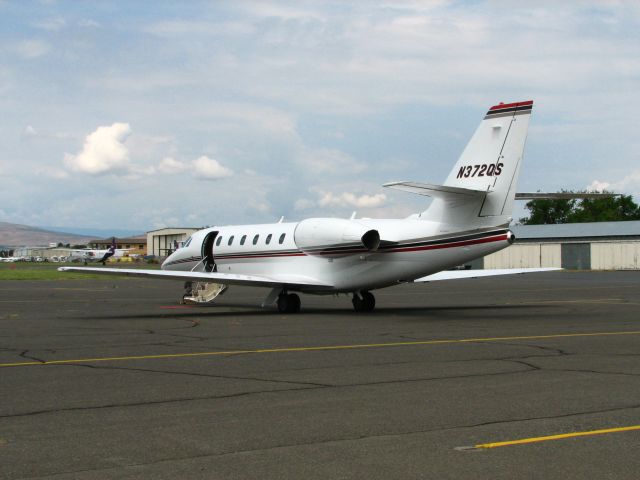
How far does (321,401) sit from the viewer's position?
33.3ft

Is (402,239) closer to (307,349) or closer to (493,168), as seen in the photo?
(493,168)

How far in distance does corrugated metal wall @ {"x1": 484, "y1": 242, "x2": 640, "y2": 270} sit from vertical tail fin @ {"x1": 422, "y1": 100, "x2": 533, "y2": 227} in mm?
60568

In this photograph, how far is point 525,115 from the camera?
22.5 metres

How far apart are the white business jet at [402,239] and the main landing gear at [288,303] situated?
0.11ft

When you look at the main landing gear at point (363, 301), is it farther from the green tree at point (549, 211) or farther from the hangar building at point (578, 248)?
the green tree at point (549, 211)

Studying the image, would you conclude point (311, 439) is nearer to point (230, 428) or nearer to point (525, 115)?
point (230, 428)

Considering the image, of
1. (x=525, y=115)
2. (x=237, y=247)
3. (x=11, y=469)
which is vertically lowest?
(x=11, y=469)

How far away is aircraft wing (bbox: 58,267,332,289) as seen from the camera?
944 inches

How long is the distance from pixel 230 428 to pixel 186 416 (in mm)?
829

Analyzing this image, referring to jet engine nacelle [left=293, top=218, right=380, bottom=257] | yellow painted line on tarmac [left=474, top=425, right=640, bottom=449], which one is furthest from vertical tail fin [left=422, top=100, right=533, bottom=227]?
yellow painted line on tarmac [left=474, top=425, right=640, bottom=449]

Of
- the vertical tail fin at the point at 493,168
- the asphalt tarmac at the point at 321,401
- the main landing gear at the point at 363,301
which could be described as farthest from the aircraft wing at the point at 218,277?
the vertical tail fin at the point at 493,168

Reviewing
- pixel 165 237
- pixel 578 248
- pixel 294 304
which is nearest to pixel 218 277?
pixel 294 304

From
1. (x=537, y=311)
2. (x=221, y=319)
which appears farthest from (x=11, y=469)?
(x=537, y=311)

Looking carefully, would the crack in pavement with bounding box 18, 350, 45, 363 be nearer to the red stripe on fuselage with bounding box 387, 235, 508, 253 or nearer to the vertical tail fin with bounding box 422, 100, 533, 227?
the red stripe on fuselage with bounding box 387, 235, 508, 253
